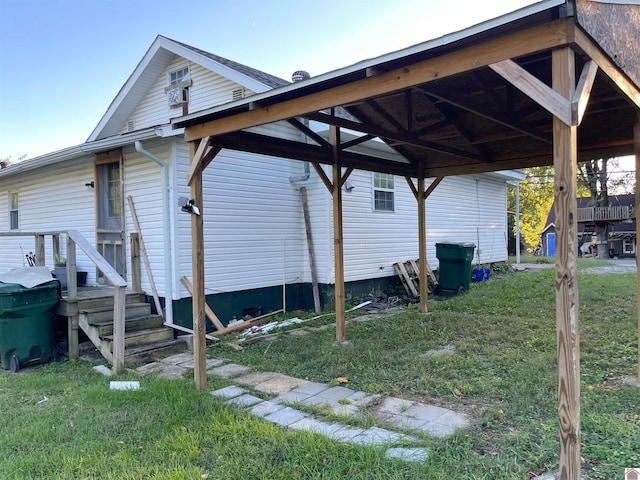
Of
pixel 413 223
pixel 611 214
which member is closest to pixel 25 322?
pixel 413 223

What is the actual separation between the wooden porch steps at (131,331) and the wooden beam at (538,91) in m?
4.91

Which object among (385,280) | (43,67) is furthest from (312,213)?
(43,67)

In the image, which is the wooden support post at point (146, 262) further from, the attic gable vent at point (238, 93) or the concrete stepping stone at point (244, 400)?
the concrete stepping stone at point (244, 400)

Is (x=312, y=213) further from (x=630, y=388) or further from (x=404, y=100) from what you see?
(x=630, y=388)

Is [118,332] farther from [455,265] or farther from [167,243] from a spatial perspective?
[455,265]

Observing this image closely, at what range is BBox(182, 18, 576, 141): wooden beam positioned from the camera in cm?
257

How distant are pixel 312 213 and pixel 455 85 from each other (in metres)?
4.41

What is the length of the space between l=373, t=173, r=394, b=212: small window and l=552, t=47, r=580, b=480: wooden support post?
23.2ft

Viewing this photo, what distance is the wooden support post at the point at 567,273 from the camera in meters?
2.36

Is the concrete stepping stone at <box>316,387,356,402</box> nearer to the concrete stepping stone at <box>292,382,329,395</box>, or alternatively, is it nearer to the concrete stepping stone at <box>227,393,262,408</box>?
the concrete stepping stone at <box>292,382,329,395</box>

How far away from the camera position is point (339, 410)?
3.50m

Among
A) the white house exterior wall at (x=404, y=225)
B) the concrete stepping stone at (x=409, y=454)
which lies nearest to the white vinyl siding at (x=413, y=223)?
the white house exterior wall at (x=404, y=225)

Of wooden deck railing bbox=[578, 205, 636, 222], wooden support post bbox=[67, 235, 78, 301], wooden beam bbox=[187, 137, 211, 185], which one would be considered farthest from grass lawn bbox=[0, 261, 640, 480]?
wooden deck railing bbox=[578, 205, 636, 222]

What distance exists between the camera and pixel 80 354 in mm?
5918
